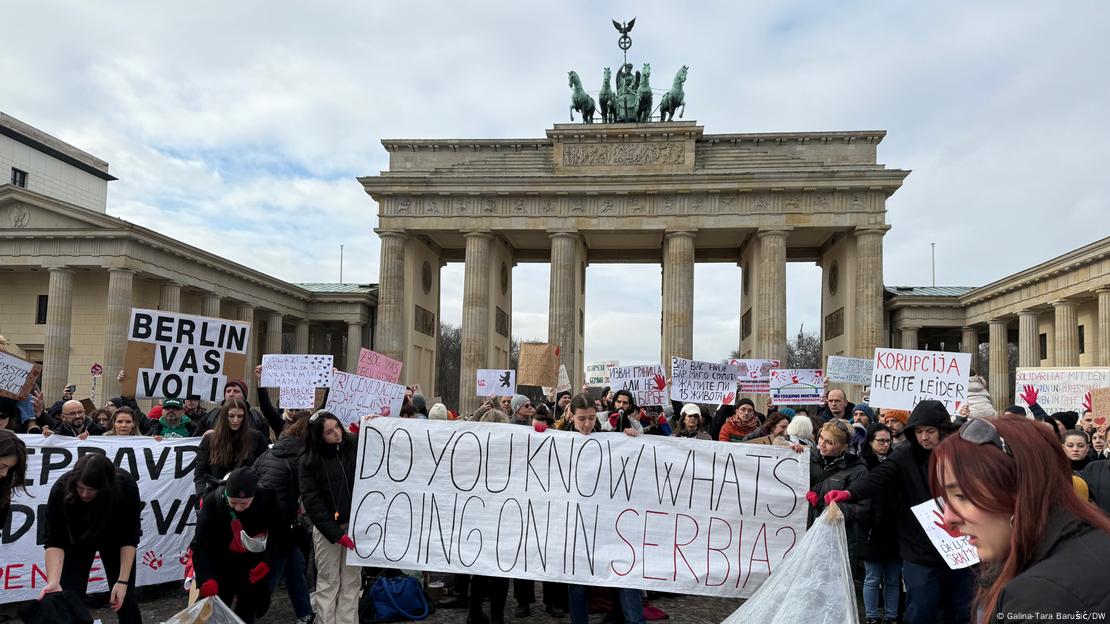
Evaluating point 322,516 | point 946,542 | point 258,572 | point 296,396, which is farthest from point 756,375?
point 258,572

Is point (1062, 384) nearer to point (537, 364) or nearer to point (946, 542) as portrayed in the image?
point (946, 542)

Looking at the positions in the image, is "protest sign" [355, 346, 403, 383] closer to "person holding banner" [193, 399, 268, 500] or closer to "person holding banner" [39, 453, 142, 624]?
"person holding banner" [193, 399, 268, 500]

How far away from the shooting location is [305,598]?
702 cm

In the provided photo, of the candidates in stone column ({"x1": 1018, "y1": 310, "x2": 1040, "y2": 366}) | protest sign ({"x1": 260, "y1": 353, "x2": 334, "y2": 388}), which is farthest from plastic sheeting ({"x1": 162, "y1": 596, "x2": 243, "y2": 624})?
stone column ({"x1": 1018, "y1": 310, "x2": 1040, "y2": 366})

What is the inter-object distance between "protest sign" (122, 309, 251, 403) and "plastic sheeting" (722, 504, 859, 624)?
7493 mm

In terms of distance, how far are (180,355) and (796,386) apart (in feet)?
45.4

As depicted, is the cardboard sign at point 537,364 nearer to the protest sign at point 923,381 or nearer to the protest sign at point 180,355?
the protest sign at point 180,355

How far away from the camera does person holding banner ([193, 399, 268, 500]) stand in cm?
695

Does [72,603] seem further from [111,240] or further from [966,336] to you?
[966,336]

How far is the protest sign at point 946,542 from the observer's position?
15.8 ft

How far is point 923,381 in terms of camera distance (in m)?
10.9

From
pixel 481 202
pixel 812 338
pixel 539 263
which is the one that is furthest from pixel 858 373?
pixel 812 338

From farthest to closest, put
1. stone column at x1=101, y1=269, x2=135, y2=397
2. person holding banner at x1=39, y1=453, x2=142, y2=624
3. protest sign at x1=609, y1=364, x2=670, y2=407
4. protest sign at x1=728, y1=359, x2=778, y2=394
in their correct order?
stone column at x1=101, y1=269, x2=135, y2=397
protest sign at x1=728, y1=359, x2=778, y2=394
protest sign at x1=609, y1=364, x2=670, y2=407
person holding banner at x1=39, y1=453, x2=142, y2=624

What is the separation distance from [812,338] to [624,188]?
276ft
